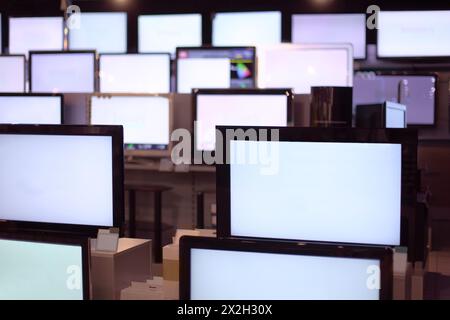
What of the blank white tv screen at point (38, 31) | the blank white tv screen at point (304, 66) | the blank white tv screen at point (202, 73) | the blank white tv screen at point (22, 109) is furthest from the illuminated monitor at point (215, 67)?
the blank white tv screen at point (38, 31)

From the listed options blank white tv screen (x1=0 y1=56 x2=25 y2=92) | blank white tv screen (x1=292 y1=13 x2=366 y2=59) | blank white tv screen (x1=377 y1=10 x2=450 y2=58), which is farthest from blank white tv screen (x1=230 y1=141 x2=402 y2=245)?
blank white tv screen (x1=292 y1=13 x2=366 y2=59)

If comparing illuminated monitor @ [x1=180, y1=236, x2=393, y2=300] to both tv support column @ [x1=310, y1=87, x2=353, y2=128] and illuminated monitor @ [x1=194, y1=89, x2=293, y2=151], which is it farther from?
illuminated monitor @ [x1=194, y1=89, x2=293, y2=151]

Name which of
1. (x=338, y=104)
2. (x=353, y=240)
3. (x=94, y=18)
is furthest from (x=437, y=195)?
(x=94, y=18)

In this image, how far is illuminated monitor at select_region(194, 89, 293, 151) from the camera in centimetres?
394

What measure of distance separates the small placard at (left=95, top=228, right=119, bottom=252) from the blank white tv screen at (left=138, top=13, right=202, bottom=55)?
5.79 meters

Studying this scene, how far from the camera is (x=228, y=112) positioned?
405 cm

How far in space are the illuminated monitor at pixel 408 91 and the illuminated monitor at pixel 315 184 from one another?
12.0 feet

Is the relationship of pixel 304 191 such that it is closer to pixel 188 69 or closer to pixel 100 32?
pixel 188 69

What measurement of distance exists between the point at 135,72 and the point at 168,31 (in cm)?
199

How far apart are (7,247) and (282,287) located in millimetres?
672

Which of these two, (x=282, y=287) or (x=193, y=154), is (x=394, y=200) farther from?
(x=193, y=154)

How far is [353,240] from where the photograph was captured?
1.57 meters

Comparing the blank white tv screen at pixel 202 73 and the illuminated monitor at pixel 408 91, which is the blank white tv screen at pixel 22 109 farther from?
the illuminated monitor at pixel 408 91

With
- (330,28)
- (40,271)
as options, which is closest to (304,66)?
(330,28)
